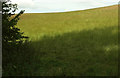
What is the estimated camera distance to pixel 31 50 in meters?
8.49

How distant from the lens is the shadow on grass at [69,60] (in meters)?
6.38

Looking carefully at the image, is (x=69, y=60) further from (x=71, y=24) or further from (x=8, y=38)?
(x=71, y=24)

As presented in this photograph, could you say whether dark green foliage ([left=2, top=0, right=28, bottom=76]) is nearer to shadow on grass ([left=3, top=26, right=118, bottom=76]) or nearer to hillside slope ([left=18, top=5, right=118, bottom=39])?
shadow on grass ([left=3, top=26, right=118, bottom=76])

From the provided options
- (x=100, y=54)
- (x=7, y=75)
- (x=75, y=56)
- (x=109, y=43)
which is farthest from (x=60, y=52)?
(x=7, y=75)

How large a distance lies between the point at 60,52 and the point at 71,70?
2591 mm

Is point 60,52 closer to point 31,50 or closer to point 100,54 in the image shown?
point 31,50

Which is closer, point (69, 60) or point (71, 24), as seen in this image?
point (69, 60)

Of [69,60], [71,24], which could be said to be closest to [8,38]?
[69,60]

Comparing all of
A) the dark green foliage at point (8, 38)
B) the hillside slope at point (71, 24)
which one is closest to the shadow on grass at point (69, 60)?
the dark green foliage at point (8, 38)

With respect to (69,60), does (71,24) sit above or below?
above

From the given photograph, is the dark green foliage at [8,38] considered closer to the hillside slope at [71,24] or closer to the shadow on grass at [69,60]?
the shadow on grass at [69,60]

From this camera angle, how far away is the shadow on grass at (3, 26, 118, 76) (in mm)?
6375

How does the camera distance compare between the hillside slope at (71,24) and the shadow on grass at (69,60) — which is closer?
the shadow on grass at (69,60)

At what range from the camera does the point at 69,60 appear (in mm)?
7723
